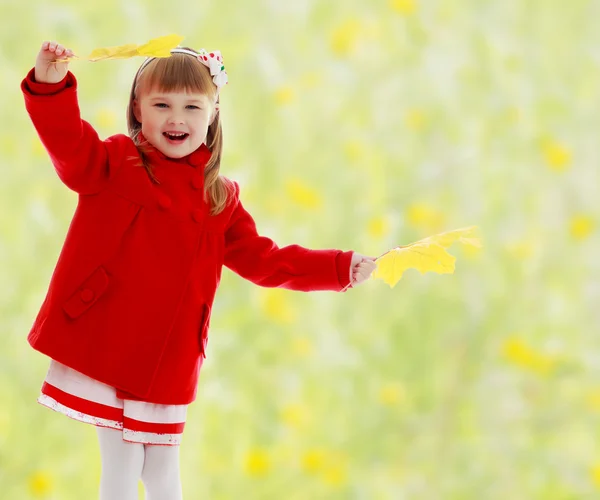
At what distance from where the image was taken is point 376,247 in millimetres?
1760

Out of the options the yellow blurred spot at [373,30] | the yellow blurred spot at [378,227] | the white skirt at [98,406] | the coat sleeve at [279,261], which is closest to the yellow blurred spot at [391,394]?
the yellow blurred spot at [378,227]

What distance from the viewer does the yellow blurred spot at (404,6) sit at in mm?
1833

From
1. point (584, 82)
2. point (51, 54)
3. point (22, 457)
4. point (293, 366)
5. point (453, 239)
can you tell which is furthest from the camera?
point (584, 82)

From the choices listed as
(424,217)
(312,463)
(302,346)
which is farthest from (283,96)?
(312,463)

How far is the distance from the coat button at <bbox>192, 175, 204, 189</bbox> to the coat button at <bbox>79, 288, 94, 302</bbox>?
0.53 ft

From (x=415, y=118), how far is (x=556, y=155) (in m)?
0.31

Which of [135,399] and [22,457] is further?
[22,457]

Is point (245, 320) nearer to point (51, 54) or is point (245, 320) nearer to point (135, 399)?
point (135, 399)

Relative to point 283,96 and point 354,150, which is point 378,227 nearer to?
point 354,150

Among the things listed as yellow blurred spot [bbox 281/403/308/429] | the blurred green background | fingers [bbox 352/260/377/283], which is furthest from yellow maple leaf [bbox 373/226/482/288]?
yellow blurred spot [bbox 281/403/308/429]

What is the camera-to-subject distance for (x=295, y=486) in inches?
71.9

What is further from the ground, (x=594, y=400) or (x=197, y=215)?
(x=594, y=400)

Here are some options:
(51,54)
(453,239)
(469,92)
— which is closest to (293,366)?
(469,92)

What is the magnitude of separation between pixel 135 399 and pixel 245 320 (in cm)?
77
